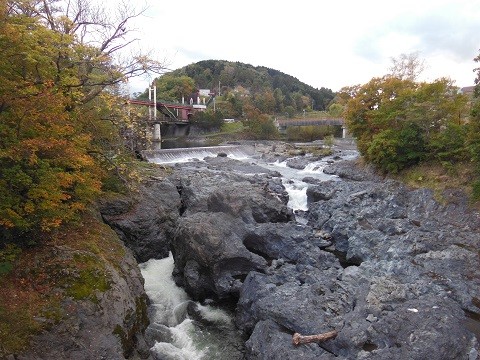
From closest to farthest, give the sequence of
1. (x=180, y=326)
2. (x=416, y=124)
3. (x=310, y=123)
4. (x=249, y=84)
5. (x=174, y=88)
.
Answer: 1. (x=180, y=326)
2. (x=416, y=124)
3. (x=310, y=123)
4. (x=174, y=88)
5. (x=249, y=84)

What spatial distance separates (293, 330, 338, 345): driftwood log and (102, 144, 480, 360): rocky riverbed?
112mm

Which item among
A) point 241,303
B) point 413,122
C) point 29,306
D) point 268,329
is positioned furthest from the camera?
point 413,122

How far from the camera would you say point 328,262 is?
12805 mm

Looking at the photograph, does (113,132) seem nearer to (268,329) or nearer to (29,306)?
(29,306)

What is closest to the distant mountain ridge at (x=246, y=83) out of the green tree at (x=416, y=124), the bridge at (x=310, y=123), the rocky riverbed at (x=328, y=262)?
the bridge at (x=310, y=123)

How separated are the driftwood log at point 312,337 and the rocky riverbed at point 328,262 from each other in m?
0.11

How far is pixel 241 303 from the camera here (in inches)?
427

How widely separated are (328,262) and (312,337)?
4.83m

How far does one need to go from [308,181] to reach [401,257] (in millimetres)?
14505

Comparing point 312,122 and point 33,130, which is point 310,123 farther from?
point 33,130

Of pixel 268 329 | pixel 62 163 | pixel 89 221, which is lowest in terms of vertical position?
pixel 268 329

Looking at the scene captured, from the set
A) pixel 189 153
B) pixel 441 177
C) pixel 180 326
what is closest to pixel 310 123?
pixel 189 153

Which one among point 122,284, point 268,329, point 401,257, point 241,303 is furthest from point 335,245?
point 122,284

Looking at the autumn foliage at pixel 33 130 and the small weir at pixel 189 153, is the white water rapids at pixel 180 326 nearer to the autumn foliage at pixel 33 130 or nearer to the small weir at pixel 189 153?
the autumn foliage at pixel 33 130
